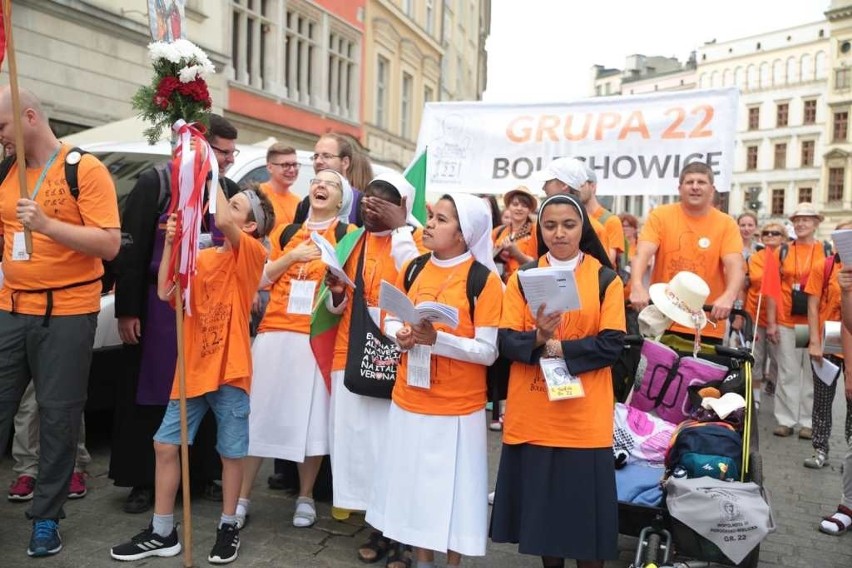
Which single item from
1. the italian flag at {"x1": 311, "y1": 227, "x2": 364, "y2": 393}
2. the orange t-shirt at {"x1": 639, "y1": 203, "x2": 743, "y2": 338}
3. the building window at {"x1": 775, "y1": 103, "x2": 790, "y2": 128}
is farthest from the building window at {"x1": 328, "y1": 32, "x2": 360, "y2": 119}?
the building window at {"x1": 775, "y1": 103, "x2": 790, "y2": 128}

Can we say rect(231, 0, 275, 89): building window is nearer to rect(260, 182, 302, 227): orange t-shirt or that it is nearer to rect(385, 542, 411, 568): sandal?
rect(260, 182, 302, 227): orange t-shirt

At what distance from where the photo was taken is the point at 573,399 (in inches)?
134

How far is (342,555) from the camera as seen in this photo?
13.4 feet

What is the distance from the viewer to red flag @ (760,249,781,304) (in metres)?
7.41

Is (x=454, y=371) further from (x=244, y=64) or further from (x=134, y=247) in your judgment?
(x=244, y=64)

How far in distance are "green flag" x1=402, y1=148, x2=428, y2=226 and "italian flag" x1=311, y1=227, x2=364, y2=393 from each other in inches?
18.7

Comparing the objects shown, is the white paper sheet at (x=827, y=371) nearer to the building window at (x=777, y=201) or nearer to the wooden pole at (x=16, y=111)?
the wooden pole at (x=16, y=111)

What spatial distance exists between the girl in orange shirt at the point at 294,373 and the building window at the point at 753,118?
261ft

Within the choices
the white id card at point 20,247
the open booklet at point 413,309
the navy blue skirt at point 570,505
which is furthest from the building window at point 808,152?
the white id card at point 20,247

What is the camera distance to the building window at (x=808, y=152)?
70688 millimetres

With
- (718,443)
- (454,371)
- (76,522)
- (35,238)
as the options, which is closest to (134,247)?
(35,238)

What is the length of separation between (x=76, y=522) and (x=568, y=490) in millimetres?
2725

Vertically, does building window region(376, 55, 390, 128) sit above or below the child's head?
above

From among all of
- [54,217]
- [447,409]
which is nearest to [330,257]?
[447,409]
